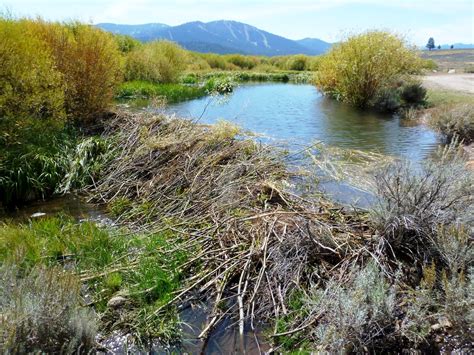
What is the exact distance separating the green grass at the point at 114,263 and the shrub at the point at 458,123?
8.89 m

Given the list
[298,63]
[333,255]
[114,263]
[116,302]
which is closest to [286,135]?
[333,255]

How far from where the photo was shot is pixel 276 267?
14.1 ft

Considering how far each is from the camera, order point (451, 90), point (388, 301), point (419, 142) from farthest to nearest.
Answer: point (451, 90) → point (419, 142) → point (388, 301)

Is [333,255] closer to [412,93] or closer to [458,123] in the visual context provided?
[458,123]

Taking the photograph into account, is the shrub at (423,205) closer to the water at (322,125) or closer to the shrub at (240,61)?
the water at (322,125)

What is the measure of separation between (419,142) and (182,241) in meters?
8.49

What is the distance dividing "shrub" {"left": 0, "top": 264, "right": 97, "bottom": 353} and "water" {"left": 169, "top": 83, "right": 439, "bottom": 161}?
5.97 metres

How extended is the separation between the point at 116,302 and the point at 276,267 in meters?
1.61

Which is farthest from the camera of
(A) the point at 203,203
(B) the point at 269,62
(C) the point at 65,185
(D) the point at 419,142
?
(B) the point at 269,62

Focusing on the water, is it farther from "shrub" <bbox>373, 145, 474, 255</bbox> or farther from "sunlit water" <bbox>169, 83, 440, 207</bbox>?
"shrub" <bbox>373, 145, 474, 255</bbox>

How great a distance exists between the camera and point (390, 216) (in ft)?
14.7

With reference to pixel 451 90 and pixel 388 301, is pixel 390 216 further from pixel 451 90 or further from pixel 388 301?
pixel 451 90

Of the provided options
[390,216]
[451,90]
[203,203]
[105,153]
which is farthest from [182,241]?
[451,90]

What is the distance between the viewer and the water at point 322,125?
10.9m
